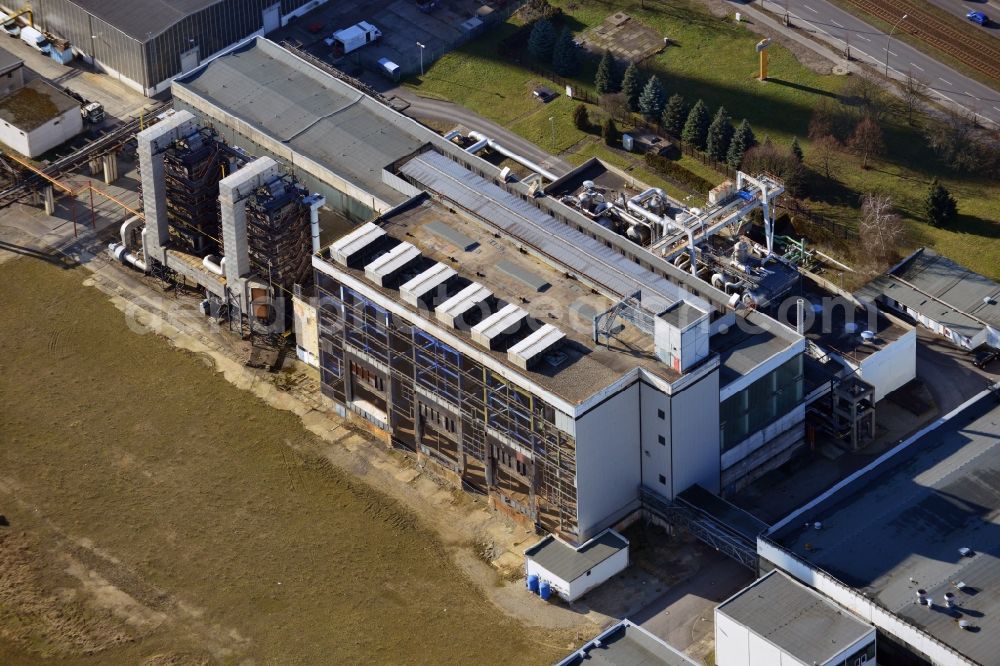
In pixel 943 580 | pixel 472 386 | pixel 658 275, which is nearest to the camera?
pixel 943 580

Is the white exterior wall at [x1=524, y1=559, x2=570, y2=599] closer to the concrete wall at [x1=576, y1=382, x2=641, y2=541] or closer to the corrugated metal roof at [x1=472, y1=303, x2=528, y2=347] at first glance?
the concrete wall at [x1=576, y1=382, x2=641, y2=541]

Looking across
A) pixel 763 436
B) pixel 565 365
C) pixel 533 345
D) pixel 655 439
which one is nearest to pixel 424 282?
pixel 533 345

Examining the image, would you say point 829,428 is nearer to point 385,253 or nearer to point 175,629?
point 385,253

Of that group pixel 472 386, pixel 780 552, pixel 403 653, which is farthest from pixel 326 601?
pixel 780 552

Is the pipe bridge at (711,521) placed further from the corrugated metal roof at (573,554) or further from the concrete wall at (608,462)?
the corrugated metal roof at (573,554)

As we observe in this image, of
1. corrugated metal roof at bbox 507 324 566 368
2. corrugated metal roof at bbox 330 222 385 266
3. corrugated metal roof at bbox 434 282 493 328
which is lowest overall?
corrugated metal roof at bbox 507 324 566 368

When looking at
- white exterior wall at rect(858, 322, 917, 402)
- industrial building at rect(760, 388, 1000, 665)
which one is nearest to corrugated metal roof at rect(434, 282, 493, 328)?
industrial building at rect(760, 388, 1000, 665)

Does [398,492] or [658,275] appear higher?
[658,275]
